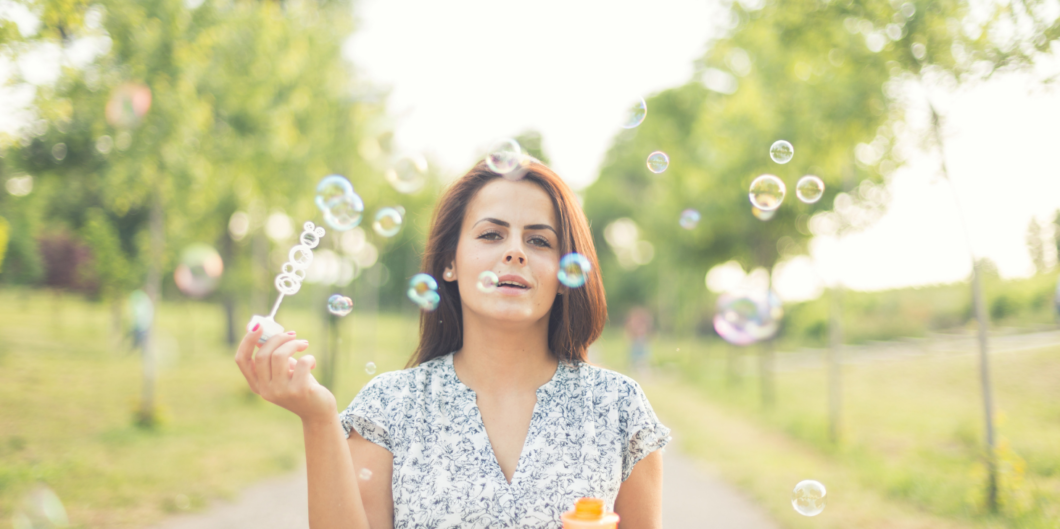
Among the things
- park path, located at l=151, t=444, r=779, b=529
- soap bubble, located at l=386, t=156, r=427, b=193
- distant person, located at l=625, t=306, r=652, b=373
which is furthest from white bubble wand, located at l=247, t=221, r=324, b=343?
distant person, located at l=625, t=306, r=652, b=373

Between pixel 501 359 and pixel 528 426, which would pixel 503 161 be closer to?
pixel 501 359

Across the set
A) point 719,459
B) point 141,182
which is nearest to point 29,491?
point 141,182

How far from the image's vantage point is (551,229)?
200 centimetres

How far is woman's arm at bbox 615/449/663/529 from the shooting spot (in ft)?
6.30

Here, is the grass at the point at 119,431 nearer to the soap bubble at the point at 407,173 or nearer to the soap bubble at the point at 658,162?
the soap bubble at the point at 407,173

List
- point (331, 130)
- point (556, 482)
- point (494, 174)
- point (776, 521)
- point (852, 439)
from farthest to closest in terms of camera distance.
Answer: point (331, 130)
point (852, 439)
point (776, 521)
point (494, 174)
point (556, 482)

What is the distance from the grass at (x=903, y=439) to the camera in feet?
17.2

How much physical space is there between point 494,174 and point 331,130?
9916mm

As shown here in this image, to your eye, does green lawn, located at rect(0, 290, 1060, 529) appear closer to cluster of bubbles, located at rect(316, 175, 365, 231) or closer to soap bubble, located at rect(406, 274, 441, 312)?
cluster of bubbles, located at rect(316, 175, 365, 231)

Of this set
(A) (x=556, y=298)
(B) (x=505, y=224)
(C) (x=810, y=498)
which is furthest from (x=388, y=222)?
(C) (x=810, y=498)

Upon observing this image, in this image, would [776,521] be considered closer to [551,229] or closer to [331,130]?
[551,229]

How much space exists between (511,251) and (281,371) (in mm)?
715

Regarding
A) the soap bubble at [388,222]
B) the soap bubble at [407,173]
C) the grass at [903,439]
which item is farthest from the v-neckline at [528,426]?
the grass at [903,439]

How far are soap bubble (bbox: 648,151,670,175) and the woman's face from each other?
208 cm
